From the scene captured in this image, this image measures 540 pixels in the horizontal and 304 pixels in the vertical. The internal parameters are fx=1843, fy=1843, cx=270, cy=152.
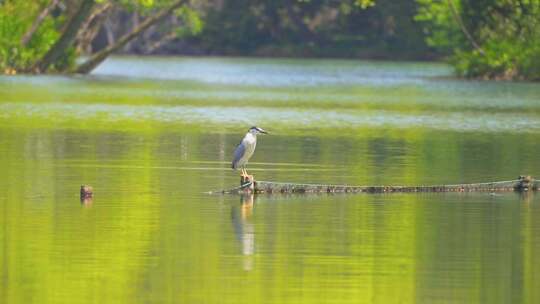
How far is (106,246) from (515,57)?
56399 mm

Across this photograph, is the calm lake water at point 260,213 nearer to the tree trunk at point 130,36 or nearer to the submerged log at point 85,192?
the submerged log at point 85,192

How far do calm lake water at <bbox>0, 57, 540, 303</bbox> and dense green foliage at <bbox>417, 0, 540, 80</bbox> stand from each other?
25220mm

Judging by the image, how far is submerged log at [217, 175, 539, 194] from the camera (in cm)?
2284

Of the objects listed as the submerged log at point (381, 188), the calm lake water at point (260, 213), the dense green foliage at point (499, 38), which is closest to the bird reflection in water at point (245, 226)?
the calm lake water at point (260, 213)

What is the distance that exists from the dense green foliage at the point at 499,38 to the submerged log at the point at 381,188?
1833 inches

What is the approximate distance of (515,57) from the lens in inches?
2857

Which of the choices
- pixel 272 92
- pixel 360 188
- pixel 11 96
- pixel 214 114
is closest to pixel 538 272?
pixel 360 188

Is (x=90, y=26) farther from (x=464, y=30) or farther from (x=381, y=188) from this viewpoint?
(x=381, y=188)

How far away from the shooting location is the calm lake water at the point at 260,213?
50.2 ft

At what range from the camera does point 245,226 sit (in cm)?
1939

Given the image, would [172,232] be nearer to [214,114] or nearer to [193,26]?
[214,114]

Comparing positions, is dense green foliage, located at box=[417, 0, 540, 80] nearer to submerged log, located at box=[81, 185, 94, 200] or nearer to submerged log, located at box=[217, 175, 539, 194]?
submerged log, located at box=[217, 175, 539, 194]

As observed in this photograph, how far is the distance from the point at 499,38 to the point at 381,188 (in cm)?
5018

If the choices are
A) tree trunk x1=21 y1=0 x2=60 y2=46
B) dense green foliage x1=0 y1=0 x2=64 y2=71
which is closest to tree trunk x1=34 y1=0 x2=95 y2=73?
dense green foliage x1=0 y1=0 x2=64 y2=71
